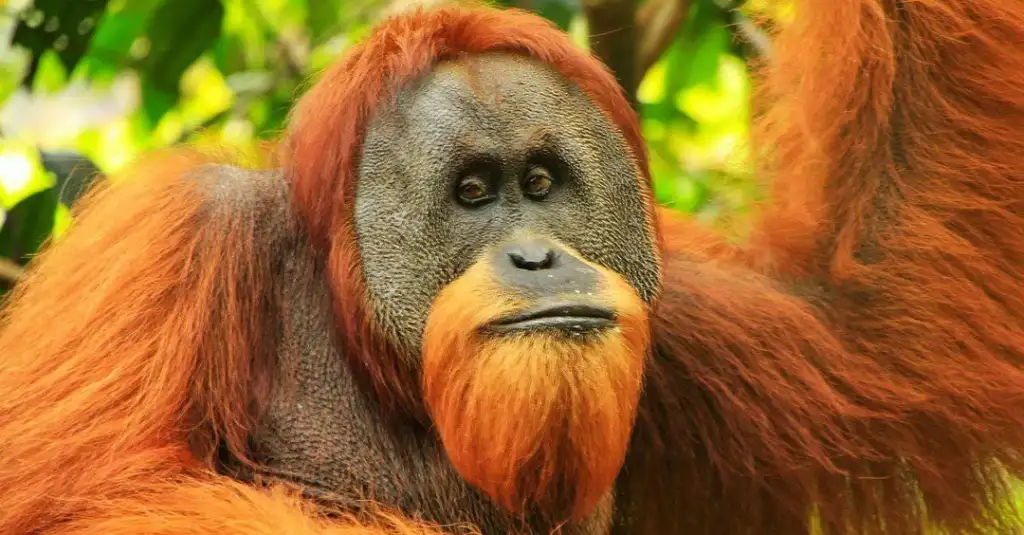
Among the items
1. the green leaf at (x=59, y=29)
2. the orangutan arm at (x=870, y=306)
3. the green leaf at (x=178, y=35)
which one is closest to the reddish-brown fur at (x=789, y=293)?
the orangutan arm at (x=870, y=306)

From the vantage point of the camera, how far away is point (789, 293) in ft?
10.4

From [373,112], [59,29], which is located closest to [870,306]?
[373,112]

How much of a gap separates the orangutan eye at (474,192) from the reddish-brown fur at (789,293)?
0.78ft

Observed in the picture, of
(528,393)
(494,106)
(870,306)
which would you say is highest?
(494,106)

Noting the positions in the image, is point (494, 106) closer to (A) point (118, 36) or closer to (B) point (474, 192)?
(B) point (474, 192)

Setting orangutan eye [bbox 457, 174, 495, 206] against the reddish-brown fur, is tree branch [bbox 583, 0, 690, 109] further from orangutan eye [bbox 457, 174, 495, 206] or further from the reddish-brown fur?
orangutan eye [bbox 457, 174, 495, 206]

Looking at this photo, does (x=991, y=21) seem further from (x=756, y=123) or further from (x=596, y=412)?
(x=596, y=412)

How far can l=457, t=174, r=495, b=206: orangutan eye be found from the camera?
252cm

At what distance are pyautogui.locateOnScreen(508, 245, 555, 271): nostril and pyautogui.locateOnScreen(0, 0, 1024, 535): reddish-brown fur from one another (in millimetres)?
365

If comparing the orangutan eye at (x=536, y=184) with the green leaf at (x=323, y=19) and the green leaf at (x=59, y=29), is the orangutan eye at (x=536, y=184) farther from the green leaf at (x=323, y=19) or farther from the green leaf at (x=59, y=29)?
the green leaf at (x=323, y=19)

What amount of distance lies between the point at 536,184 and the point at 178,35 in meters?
1.64

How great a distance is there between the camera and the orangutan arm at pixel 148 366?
2.34 m

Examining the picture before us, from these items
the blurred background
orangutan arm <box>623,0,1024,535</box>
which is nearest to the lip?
orangutan arm <box>623,0,1024,535</box>

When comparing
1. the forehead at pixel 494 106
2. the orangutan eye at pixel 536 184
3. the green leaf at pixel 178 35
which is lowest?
the orangutan eye at pixel 536 184
